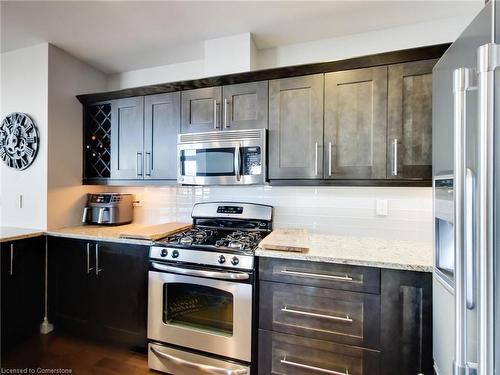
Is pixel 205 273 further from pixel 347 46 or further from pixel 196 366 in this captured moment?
pixel 347 46

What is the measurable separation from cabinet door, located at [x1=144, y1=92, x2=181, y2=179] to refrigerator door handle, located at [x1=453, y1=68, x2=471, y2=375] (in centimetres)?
191

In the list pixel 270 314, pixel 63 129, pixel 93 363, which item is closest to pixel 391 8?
pixel 270 314

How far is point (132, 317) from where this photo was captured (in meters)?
1.95

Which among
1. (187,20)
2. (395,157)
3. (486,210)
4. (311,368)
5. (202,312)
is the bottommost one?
(311,368)

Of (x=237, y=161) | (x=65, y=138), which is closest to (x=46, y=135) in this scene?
(x=65, y=138)

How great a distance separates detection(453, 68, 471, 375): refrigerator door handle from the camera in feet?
2.46

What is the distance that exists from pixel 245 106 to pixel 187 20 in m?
0.77

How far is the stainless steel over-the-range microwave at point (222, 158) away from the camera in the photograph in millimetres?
1947

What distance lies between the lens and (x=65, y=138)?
2426 mm

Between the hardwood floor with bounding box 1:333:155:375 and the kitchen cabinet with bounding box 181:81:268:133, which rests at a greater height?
the kitchen cabinet with bounding box 181:81:268:133

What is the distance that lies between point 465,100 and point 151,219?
2.60 meters

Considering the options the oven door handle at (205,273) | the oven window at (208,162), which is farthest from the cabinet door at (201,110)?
the oven door handle at (205,273)

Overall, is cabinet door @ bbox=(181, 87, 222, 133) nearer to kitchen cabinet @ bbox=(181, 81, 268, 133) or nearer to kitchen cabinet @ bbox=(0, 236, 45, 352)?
kitchen cabinet @ bbox=(181, 81, 268, 133)

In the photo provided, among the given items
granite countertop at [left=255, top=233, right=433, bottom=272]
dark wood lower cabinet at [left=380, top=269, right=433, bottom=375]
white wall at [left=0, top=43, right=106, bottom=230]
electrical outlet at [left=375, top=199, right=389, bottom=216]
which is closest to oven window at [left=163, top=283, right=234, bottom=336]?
granite countertop at [left=255, top=233, right=433, bottom=272]
